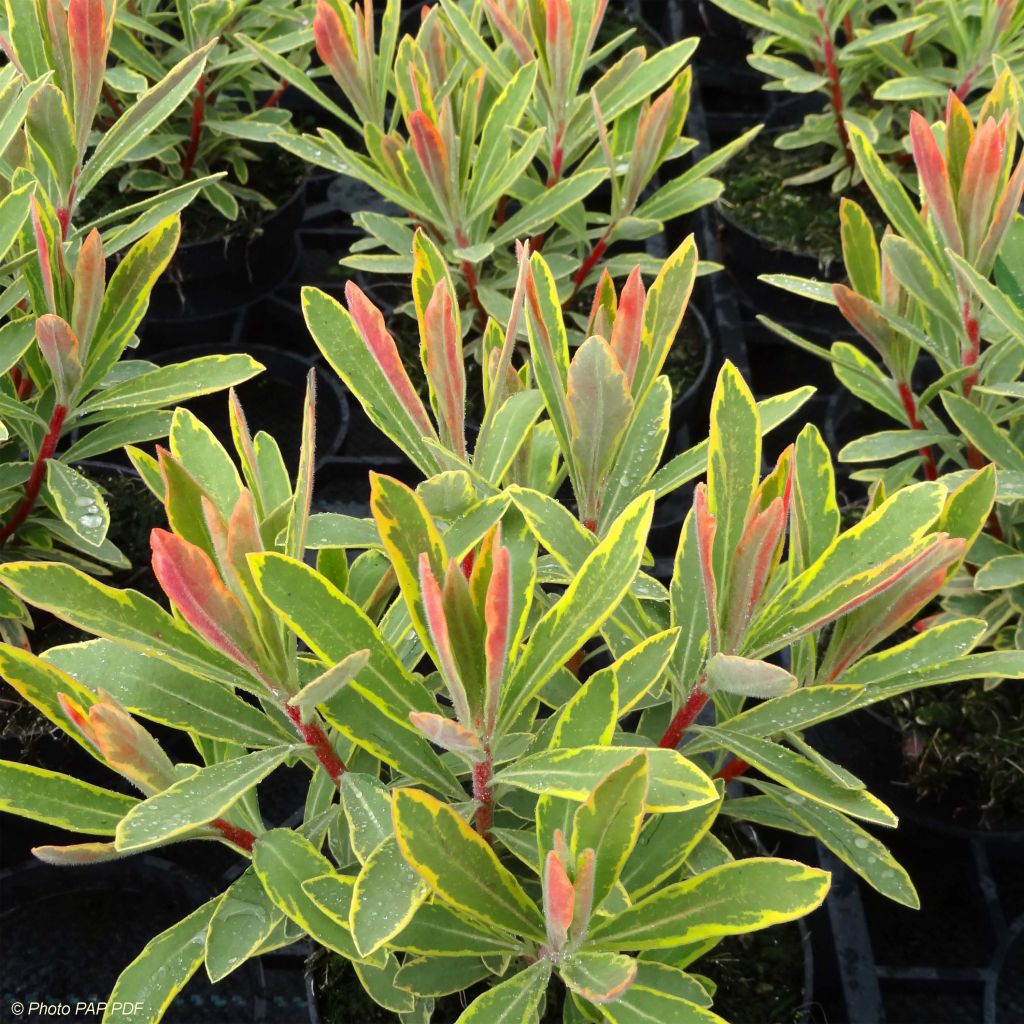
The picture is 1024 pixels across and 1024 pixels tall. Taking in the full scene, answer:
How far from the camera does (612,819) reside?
73 cm

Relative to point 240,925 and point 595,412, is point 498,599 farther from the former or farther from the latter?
point 240,925

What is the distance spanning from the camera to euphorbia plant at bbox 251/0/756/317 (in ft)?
4.99

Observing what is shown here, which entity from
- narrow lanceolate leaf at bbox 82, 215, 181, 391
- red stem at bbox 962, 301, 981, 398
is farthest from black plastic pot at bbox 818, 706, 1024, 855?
narrow lanceolate leaf at bbox 82, 215, 181, 391

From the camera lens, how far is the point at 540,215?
1.59m

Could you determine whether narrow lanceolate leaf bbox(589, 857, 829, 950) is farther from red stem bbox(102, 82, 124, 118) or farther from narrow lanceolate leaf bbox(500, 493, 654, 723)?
red stem bbox(102, 82, 124, 118)

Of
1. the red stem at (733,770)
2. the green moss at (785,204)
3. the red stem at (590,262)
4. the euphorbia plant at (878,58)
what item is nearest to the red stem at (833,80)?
the euphorbia plant at (878,58)

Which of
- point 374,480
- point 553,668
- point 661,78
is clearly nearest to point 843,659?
point 553,668

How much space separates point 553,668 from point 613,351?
271 mm

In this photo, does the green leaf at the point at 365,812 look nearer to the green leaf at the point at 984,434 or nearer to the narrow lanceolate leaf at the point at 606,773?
the narrow lanceolate leaf at the point at 606,773

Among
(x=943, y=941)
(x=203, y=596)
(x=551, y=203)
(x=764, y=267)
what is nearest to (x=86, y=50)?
(x=551, y=203)

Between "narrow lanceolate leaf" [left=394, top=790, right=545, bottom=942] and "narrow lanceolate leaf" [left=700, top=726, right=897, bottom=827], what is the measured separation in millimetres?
195

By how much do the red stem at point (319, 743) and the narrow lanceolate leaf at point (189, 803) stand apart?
1.5 inches

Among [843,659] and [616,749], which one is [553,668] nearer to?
[616,749]

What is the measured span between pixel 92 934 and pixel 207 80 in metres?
1.38
